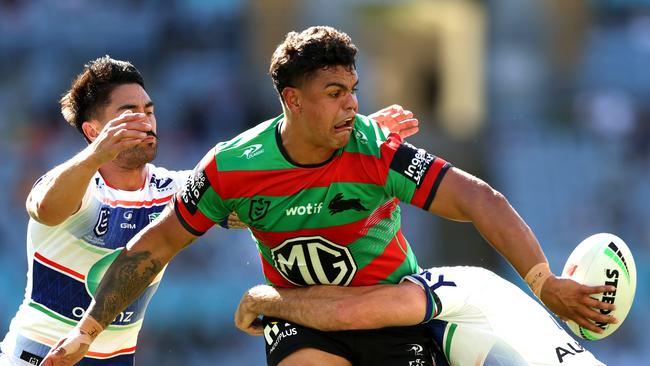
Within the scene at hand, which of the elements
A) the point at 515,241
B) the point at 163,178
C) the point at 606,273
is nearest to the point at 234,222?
the point at 163,178

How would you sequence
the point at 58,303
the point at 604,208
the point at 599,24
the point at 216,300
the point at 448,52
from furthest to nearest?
the point at 448,52 < the point at 599,24 < the point at 604,208 < the point at 216,300 < the point at 58,303

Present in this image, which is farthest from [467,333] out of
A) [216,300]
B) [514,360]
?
[216,300]

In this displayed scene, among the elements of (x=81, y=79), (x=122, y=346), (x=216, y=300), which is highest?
(x=81, y=79)

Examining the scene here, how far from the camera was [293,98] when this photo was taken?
5.64m

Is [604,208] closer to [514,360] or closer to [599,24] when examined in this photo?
[599,24]

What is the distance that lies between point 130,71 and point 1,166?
31.3 feet

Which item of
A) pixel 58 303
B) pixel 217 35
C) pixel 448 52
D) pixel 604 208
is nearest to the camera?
pixel 58 303

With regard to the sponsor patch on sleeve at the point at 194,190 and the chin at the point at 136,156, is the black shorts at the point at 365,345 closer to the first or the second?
the sponsor patch on sleeve at the point at 194,190

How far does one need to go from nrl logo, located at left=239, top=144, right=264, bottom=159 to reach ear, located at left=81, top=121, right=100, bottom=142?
131cm

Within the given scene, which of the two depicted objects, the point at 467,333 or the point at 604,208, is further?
the point at 604,208

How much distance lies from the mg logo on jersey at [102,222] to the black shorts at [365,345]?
4.00 feet

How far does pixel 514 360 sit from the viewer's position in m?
5.49

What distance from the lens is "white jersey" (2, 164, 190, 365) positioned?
6.21m

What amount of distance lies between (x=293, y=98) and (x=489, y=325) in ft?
4.73
